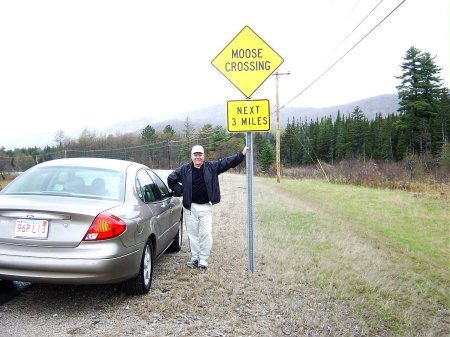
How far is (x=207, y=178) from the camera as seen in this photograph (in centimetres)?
593

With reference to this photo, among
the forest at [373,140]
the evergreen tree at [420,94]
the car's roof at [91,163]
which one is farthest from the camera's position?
the evergreen tree at [420,94]

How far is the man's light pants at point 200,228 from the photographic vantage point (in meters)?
6.02

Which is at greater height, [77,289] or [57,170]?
[57,170]

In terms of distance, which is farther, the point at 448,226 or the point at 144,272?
the point at 448,226

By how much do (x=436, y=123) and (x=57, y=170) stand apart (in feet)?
A: 214

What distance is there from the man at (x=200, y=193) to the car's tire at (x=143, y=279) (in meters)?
1.18

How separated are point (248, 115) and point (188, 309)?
2779 millimetres

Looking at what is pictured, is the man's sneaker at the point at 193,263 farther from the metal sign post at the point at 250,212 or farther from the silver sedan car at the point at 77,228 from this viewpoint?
the silver sedan car at the point at 77,228

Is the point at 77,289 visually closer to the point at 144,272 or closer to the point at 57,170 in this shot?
the point at 144,272

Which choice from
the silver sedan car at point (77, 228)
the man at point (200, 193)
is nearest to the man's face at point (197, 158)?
the man at point (200, 193)

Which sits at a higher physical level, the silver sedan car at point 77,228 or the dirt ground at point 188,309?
the silver sedan car at point 77,228

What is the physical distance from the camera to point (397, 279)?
5.95 metres

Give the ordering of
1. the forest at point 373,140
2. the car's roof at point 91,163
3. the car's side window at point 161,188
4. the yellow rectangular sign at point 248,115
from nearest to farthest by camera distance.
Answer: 1. the car's roof at point 91,163
2. the yellow rectangular sign at point 248,115
3. the car's side window at point 161,188
4. the forest at point 373,140

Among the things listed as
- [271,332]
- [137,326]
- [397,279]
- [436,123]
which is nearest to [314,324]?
[271,332]
